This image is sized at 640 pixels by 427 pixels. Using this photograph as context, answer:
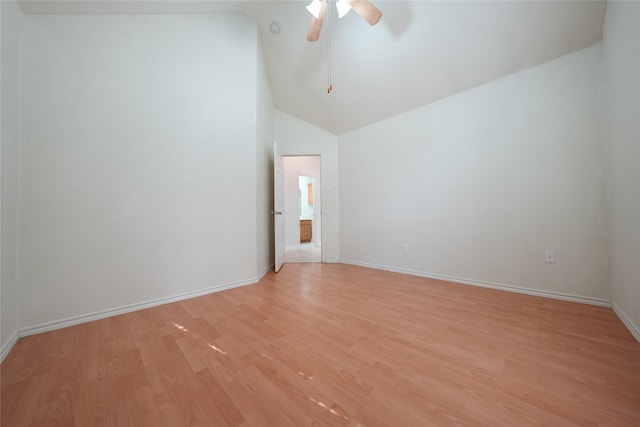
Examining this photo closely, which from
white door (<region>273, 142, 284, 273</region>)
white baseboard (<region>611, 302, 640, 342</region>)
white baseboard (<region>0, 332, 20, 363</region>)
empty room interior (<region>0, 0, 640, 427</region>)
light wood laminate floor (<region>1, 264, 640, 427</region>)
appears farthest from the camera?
white door (<region>273, 142, 284, 273</region>)

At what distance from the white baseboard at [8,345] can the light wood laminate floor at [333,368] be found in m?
0.03

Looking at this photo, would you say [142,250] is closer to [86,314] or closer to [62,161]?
[86,314]

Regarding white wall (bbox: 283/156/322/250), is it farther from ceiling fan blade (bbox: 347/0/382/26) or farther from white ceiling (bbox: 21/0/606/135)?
ceiling fan blade (bbox: 347/0/382/26)

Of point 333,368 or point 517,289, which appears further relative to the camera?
point 517,289

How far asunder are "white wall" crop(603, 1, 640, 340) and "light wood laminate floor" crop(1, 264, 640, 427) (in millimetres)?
293

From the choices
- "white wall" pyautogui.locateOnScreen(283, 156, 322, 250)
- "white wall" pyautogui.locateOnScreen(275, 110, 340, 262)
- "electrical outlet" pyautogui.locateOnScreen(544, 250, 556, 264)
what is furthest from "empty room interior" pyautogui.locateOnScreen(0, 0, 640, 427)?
Result: "white wall" pyautogui.locateOnScreen(283, 156, 322, 250)

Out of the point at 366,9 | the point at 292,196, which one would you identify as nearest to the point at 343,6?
the point at 366,9

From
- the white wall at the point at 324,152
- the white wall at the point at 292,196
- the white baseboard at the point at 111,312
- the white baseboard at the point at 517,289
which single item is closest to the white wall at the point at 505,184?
the white baseboard at the point at 517,289

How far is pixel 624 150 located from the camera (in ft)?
5.01

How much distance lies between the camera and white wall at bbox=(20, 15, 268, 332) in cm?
160

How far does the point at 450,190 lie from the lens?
2.69 m

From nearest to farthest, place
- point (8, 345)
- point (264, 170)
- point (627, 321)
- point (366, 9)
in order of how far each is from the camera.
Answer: point (8, 345)
point (627, 321)
point (366, 9)
point (264, 170)

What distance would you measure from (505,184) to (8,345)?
13.8 ft

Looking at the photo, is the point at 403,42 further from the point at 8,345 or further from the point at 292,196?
the point at 292,196
